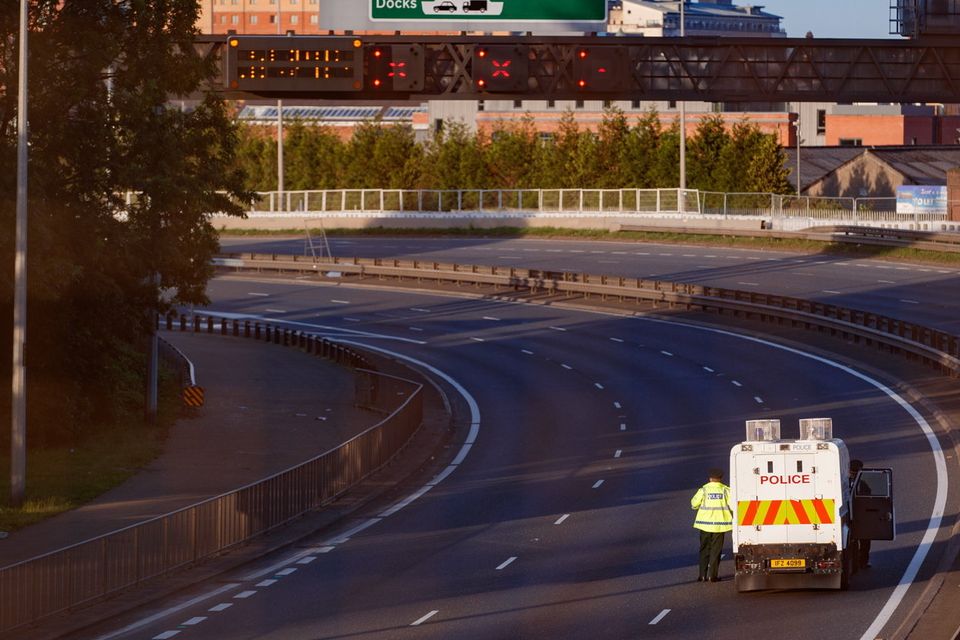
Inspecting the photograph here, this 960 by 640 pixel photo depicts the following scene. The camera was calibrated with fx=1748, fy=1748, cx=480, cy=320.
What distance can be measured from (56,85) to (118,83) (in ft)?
6.45

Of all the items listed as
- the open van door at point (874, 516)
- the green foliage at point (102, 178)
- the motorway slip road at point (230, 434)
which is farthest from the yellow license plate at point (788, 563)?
the green foliage at point (102, 178)

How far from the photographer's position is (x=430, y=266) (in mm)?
82812

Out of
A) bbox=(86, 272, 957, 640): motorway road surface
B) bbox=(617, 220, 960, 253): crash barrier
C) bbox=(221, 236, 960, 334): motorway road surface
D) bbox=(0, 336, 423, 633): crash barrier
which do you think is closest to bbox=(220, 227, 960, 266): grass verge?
bbox=(617, 220, 960, 253): crash barrier

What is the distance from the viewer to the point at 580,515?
112ft

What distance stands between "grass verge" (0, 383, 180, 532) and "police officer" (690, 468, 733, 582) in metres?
12.8

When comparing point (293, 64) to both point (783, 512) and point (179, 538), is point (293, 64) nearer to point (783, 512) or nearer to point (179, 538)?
point (179, 538)

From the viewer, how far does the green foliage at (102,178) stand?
4156cm

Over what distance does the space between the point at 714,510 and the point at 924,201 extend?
68970 millimetres

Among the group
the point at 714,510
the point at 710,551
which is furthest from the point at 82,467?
the point at 714,510

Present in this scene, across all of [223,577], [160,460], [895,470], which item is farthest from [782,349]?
[223,577]

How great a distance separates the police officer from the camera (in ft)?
87.9

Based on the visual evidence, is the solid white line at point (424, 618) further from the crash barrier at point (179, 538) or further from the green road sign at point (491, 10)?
the green road sign at point (491, 10)

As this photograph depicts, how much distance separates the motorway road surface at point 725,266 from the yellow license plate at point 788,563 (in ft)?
122

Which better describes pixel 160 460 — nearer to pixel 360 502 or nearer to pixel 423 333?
pixel 360 502
